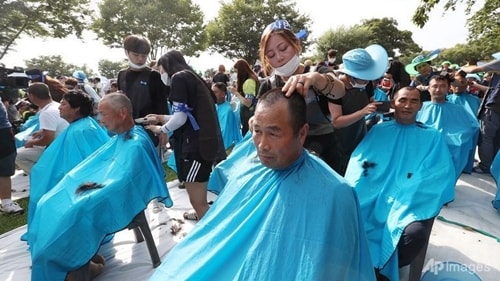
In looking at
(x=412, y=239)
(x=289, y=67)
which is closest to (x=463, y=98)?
(x=412, y=239)

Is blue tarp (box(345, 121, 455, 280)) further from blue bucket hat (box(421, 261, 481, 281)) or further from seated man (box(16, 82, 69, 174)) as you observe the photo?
seated man (box(16, 82, 69, 174))

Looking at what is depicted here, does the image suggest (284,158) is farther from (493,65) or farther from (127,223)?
(493,65)

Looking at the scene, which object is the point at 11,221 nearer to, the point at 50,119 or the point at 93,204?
the point at 50,119

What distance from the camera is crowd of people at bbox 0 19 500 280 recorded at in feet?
4.44

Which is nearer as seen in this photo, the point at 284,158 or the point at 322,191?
the point at 322,191

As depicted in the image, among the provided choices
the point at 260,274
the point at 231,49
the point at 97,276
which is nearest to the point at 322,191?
the point at 260,274

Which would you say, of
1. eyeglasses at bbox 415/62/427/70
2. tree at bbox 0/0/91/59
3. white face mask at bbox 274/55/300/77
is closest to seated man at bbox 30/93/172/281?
white face mask at bbox 274/55/300/77

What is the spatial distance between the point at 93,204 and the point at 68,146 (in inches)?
43.9

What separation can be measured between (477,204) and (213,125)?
3284mm

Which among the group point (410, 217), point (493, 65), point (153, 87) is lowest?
point (410, 217)

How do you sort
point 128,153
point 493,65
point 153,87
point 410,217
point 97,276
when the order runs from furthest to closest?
point 493,65 < point 153,87 < point 97,276 < point 128,153 < point 410,217

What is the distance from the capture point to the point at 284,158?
1455 mm

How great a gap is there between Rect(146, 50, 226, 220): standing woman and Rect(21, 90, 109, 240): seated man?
0.74 metres

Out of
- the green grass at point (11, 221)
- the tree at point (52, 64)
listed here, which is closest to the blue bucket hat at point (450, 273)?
the green grass at point (11, 221)
